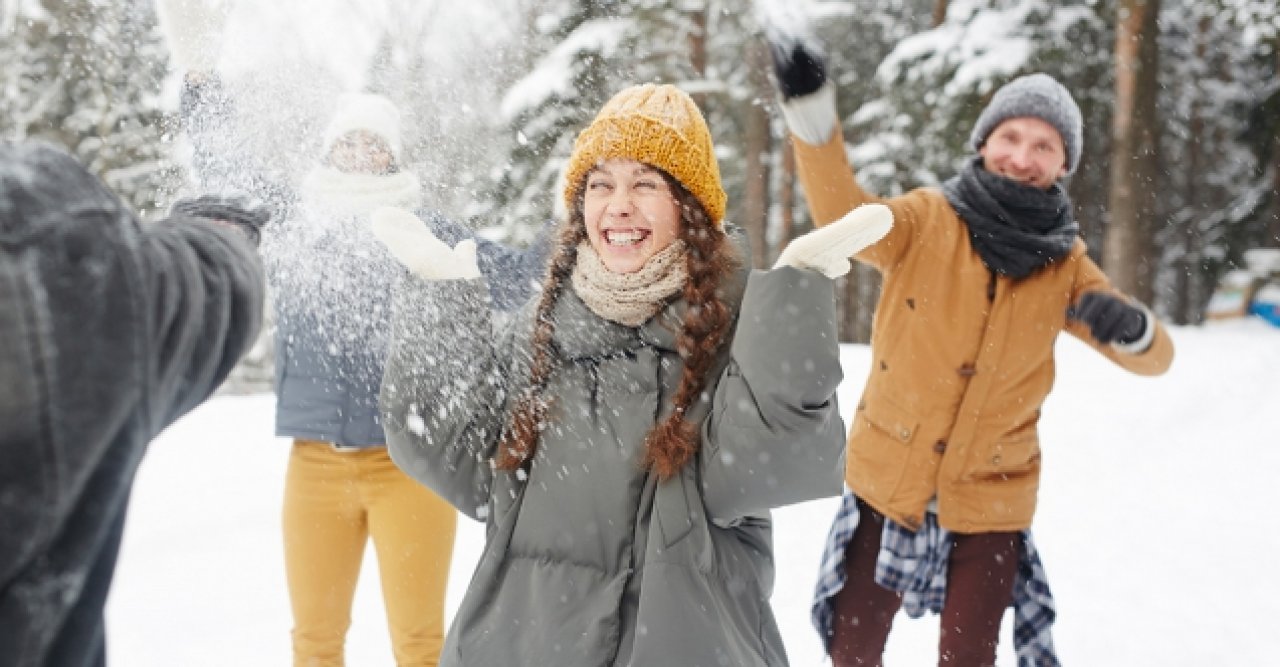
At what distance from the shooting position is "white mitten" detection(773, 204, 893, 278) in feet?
5.92

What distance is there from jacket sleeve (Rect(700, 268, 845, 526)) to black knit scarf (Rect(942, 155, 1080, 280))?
142 cm

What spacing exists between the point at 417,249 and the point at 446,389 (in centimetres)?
32

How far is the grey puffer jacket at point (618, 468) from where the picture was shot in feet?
5.92

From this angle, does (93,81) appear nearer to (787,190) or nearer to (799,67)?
(799,67)

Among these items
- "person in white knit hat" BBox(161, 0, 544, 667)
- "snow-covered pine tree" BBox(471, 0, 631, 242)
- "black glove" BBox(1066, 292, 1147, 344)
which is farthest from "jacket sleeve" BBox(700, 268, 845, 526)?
"snow-covered pine tree" BBox(471, 0, 631, 242)

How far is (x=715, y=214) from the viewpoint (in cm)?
227

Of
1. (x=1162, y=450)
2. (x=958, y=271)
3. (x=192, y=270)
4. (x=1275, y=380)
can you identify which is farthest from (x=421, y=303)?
(x=1275, y=380)

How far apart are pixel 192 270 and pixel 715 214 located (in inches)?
56.6

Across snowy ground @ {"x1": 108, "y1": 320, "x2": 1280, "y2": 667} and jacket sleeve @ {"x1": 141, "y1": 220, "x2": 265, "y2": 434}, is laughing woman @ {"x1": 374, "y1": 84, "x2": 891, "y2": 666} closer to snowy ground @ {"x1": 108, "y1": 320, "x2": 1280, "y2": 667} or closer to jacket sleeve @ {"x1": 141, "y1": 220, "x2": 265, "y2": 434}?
jacket sleeve @ {"x1": 141, "y1": 220, "x2": 265, "y2": 434}

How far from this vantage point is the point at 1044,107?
304 cm

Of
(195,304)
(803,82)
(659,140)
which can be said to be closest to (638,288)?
(659,140)

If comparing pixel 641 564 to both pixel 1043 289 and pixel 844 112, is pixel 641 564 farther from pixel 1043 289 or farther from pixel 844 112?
pixel 844 112

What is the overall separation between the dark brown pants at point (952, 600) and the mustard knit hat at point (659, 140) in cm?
151

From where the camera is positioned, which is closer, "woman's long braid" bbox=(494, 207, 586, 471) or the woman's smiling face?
"woman's long braid" bbox=(494, 207, 586, 471)
